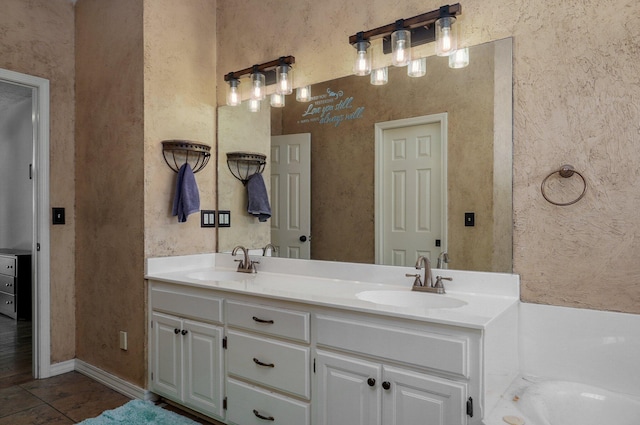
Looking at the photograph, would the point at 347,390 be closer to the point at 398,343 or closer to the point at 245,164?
the point at 398,343

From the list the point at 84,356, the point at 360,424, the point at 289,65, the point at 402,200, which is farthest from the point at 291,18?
the point at 84,356

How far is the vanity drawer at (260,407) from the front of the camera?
1.94m

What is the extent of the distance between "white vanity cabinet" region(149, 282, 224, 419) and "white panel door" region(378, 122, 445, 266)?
99cm

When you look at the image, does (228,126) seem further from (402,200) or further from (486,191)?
(486,191)

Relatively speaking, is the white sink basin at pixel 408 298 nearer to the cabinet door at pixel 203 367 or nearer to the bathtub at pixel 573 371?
the bathtub at pixel 573 371

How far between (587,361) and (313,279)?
1.37m

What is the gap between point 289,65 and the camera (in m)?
2.69

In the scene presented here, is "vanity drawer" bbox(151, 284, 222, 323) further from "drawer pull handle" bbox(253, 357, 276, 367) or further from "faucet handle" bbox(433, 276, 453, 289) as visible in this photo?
"faucet handle" bbox(433, 276, 453, 289)

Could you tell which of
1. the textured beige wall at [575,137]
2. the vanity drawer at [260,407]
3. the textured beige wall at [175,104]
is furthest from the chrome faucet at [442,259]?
the textured beige wall at [175,104]

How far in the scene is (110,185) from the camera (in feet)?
9.66

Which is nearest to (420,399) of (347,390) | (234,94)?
(347,390)

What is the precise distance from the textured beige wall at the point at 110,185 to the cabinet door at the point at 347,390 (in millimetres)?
1422

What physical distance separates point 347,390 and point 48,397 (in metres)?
2.14

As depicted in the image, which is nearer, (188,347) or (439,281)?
(439,281)
